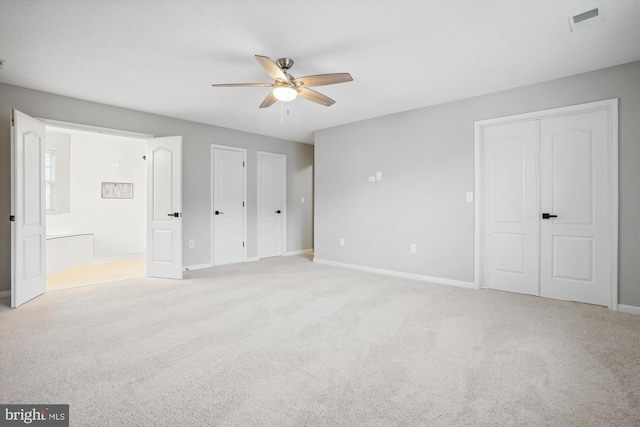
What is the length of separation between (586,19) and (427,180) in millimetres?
2446

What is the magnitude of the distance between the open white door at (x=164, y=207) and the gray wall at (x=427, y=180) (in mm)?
2498

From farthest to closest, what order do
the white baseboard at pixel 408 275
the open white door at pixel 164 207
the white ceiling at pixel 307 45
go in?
the open white door at pixel 164 207
the white baseboard at pixel 408 275
the white ceiling at pixel 307 45

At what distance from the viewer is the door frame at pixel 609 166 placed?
3242 millimetres

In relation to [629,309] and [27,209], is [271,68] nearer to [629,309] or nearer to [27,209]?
[27,209]

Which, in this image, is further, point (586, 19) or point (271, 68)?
point (271, 68)

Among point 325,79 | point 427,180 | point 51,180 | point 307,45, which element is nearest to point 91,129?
point 51,180

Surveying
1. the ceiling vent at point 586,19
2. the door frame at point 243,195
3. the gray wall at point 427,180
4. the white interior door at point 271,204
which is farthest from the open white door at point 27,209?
the ceiling vent at point 586,19

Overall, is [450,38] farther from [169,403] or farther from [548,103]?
[169,403]

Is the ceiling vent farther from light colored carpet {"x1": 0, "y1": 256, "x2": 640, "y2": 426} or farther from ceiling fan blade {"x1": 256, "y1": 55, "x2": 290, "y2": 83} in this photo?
light colored carpet {"x1": 0, "y1": 256, "x2": 640, "y2": 426}

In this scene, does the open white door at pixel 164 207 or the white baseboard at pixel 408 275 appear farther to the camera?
the open white door at pixel 164 207

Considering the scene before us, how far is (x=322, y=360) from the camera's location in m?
2.23

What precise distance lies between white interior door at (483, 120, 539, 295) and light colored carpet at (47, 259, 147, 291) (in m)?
5.27

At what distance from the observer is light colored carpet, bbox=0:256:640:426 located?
168cm

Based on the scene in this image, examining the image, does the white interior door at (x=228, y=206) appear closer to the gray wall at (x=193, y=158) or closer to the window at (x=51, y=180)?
the gray wall at (x=193, y=158)
